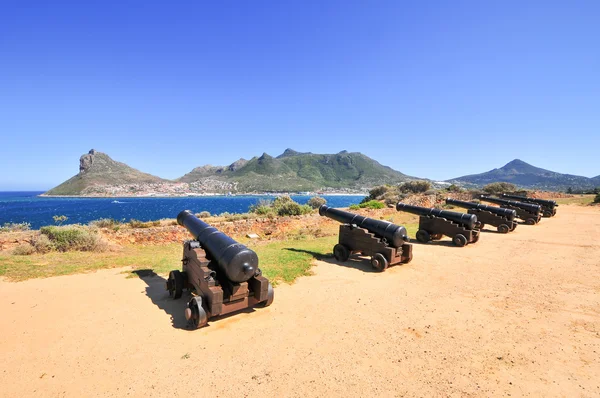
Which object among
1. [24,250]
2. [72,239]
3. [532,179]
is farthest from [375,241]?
[532,179]

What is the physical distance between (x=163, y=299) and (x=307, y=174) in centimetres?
14629

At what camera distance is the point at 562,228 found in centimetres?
1403

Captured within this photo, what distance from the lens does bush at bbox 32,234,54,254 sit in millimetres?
9406

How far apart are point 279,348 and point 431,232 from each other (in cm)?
939

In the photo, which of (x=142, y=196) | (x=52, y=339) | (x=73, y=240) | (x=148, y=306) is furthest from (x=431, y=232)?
(x=142, y=196)

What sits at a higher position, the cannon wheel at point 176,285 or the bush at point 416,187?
the bush at point 416,187

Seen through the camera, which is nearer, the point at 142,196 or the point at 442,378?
the point at 442,378

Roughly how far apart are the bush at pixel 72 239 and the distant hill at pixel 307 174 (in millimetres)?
108022

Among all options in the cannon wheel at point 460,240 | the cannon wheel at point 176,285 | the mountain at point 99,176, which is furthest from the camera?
the mountain at point 99,176

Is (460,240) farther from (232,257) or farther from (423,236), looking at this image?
(232,257)

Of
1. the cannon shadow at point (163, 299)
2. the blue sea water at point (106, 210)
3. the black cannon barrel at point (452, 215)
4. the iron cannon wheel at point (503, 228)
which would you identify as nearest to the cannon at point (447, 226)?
the black cannon barrel at point (452, 215)

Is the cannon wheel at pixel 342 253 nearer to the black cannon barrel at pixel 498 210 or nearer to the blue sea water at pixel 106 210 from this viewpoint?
the black cannon barrel at pixel 498 210

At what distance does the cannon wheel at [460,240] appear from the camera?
10438 mm

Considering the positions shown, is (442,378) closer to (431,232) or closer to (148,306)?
(148,306)
